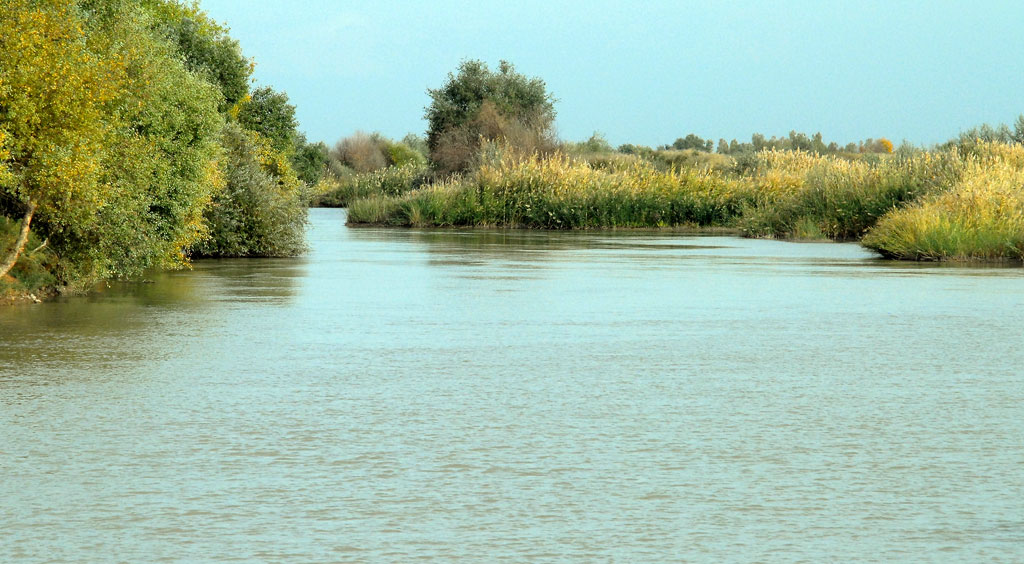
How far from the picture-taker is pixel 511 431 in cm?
793

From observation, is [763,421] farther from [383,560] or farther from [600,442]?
[383,560]

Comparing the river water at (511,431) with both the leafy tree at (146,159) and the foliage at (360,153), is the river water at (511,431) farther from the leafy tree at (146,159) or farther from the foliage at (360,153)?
the foliage at (360,153)

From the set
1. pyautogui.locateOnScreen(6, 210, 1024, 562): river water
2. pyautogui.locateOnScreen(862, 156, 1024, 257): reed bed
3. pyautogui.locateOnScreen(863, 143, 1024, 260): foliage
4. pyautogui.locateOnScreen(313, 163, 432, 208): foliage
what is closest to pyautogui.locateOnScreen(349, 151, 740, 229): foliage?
pyautogui.locateOnScreen(313, 163, 432, 208): foliage

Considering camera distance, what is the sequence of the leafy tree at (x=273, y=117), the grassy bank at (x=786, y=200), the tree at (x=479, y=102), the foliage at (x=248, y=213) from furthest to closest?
the tree at (x=479, y=102) < the leafy tree at (x=273, y=117) < the grassy bank at (x=786, y=200) < the foliage at (x=248, y=213)

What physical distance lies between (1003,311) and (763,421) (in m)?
8.66

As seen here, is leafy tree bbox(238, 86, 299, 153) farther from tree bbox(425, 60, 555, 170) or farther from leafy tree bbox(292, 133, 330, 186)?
tree bbox(425, 60, 555, 170)

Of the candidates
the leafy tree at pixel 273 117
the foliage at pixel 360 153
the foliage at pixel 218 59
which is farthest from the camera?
the foliage at pixel 360 153

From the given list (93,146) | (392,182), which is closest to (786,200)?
(93,146)

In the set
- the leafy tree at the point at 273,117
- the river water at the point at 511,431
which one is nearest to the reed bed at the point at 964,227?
the river water at the point at 511,431

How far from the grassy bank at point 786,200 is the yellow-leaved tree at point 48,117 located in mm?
17930

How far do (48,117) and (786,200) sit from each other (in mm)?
29670

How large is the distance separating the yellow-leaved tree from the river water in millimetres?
1350

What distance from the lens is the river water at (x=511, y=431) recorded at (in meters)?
5.57

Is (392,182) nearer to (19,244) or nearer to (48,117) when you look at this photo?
(19,244)
